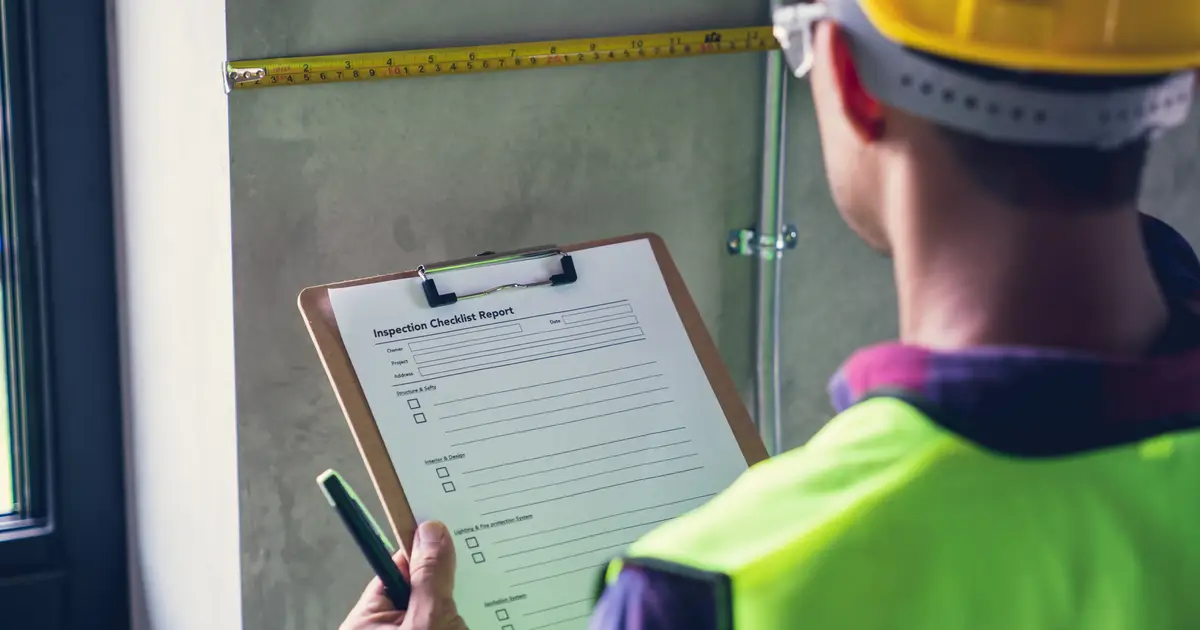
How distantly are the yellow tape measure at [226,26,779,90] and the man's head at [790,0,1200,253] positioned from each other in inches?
29.4

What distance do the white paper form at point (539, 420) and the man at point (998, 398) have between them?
1.78 feet

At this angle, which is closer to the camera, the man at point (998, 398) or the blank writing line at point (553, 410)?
the man at point (998, 398)

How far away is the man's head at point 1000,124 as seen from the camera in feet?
1.95

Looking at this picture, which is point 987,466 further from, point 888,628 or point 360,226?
point 360,226

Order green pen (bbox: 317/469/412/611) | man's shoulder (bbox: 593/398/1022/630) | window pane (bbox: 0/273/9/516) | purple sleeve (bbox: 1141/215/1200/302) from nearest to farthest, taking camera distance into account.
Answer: man's shoulder (bbox: 593/398/1022/630)
purple sleeve (bbox: 1141/215/1200/302)
green pen (bbox: 317/469/412/611)
window pane (bbox: 0/273/9/516)

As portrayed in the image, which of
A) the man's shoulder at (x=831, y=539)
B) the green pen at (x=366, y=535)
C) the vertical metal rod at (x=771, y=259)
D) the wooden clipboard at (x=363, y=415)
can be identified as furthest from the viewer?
the vertical metal rod at (x=771, y=259)

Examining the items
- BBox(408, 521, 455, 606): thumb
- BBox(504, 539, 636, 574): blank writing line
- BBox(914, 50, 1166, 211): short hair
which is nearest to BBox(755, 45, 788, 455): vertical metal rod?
BBox(504, 539, 636, 574): blank writing line

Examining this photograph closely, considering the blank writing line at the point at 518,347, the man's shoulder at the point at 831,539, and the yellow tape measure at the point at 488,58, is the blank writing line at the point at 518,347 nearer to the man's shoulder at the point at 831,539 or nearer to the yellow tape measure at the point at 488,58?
the yellow tape measure at the point at 488,58

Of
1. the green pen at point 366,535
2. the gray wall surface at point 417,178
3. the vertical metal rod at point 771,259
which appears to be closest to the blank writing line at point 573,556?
the green pen at point 366,535

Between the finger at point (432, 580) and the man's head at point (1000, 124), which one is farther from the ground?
the man's head at point (1000, 124)

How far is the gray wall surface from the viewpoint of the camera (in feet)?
4.29

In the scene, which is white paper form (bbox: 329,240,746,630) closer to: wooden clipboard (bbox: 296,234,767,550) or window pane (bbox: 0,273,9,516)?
wooden clipboard (bbox: 296,234,767,550)

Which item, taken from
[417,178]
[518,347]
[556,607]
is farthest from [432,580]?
[417,178]

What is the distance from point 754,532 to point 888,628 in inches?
2.7
